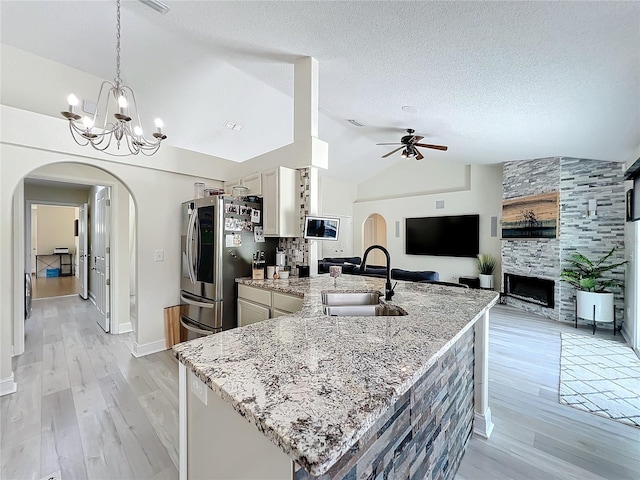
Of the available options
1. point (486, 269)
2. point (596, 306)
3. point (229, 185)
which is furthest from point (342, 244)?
point (596, 306)

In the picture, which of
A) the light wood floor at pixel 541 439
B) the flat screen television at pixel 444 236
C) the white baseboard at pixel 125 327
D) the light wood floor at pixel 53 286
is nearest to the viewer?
the light wood floor at pixel 541 439

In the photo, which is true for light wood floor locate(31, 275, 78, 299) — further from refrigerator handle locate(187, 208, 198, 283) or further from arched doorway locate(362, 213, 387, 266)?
arched doorway locate(362, 213, 387, 266)

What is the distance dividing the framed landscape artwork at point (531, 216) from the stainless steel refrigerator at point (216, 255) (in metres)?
4.74

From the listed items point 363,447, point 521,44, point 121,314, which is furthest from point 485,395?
point 121,314

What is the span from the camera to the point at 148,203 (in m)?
3.33

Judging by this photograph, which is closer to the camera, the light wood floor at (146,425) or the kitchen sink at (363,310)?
the light wood floor at (146,425)

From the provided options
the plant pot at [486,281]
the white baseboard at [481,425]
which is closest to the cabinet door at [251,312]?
the white baseboard at [481,425]

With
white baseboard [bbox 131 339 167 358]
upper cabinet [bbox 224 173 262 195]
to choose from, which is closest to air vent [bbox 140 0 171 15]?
upper cabinet [bbox 224 173 262 195]

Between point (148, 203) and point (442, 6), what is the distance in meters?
3.40

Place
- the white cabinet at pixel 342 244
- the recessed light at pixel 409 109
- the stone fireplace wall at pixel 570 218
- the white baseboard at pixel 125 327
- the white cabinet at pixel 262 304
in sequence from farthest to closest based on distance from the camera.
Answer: the white cabinet at pixel 342 244, the stone fireplace wall at pixel 570 218, the white baseboard at pixel 125 327, the recessed light at pixel 409 109, the white cabinet at pixel 262 304

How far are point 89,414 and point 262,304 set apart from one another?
1.51 meters

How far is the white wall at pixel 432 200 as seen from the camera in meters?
6.08

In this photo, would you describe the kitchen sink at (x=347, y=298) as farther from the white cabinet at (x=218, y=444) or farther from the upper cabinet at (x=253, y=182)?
the upper cabinet at (x=253, y=182)

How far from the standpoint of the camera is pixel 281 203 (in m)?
2.99
